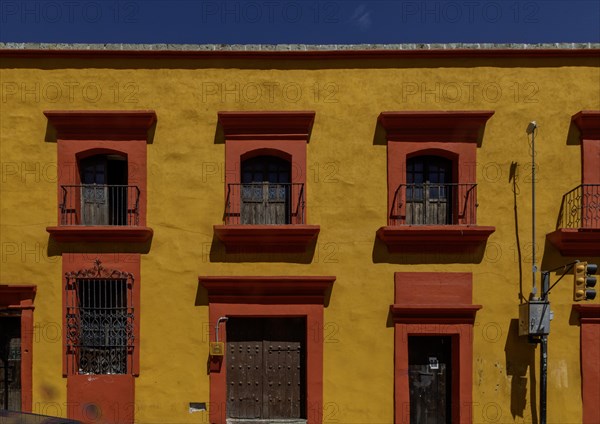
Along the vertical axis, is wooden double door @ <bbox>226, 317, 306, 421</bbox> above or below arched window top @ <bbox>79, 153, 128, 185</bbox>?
below

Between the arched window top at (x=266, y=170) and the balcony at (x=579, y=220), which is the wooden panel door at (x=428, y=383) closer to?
the balcony at (x=579, y=220)

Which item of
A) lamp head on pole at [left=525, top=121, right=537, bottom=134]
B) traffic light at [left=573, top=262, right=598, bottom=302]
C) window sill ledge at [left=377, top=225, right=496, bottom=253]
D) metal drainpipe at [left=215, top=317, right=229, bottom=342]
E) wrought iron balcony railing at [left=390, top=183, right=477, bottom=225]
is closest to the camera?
traffic light at [left=573, top=262, right=598, bottom=302]

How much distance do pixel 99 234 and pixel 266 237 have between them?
9.13 feet

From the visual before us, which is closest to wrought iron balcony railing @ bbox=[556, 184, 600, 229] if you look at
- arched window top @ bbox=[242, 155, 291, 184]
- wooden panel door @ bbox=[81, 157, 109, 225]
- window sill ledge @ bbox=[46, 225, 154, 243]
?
arched window top @ bbox=[242, 155, 291, 184]

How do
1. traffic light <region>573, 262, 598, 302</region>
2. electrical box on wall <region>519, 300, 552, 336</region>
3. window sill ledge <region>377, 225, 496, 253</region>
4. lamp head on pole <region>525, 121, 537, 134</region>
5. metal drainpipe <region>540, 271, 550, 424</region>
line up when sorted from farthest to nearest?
window sill ledge <region>377, 225, 496, 253</region>, lamp head on pole <region>525, 121, 537, 134</region>, metal drainpipe <region>540, 271, 550, 424</region>, electrical box on wall <region>519, 300, 552, 336</region>, traffic light <region>573, 262, 598, 302</region>

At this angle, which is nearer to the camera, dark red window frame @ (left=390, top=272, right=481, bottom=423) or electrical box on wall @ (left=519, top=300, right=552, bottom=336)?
electrical box on wall @ (left=519, top=300, right=552, bottom=336)

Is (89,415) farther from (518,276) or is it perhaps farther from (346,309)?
(518,276)

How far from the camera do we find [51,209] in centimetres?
777

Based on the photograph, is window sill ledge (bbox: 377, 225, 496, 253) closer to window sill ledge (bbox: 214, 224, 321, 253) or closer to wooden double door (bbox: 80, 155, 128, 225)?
window sill ledge (bbox: 214, 224, 321, 253)

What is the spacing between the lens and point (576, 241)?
7535mm

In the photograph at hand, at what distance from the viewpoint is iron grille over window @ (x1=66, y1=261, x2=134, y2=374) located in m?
7.66

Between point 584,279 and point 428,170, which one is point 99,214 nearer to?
point 428,170

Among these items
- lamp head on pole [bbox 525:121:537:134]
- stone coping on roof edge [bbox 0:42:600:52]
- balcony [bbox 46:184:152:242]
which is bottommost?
balcony [bbox 46:184:152:242]

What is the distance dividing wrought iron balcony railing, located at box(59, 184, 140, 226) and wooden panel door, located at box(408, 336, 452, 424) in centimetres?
531
